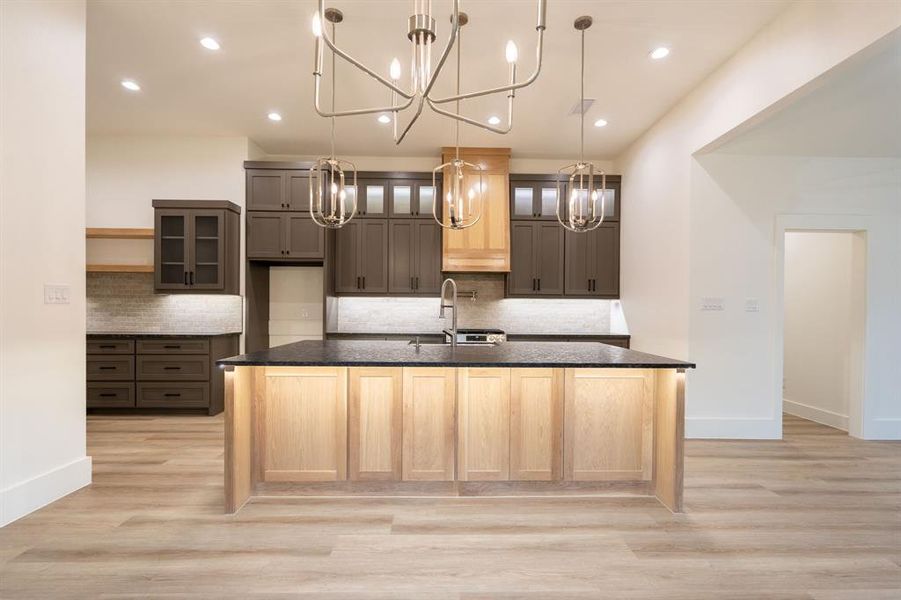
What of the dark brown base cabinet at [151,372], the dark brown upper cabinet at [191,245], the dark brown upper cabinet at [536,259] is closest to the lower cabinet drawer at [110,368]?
the dark brown base cabinet at [151,372]

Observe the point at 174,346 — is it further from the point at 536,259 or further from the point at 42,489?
the point at 536,259

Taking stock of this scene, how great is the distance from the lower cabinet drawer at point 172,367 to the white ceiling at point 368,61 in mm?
2591

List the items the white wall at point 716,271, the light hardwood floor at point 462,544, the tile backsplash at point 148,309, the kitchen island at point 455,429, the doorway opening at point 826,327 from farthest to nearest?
the tile backsplash at point 148,309 → the doorway opening at point 826,327 → the white wall at point 716,271 → the kitchen island at point 455,429 → the light hardwood floor at point 462,544

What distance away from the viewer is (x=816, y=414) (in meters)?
4.89

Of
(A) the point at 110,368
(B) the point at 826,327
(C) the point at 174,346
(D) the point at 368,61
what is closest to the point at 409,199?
(D) the point at 368,61

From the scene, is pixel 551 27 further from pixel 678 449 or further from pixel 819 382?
pixel 819 382

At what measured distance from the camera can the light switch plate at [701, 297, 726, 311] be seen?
4027 mm

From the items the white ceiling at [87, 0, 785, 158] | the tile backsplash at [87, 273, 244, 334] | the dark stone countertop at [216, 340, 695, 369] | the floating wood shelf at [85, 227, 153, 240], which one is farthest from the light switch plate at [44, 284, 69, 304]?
the floating wood shelf at [85, 227, 153, 240]

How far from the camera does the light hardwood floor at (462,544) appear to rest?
186 centimetres

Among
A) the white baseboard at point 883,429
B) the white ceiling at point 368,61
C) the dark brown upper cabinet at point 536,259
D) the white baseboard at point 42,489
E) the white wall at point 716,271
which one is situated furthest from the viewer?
the dark brown upper cabinet at point 536,259

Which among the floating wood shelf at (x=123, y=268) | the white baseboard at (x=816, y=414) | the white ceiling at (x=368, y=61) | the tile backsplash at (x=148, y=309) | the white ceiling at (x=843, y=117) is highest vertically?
the white ceiling at (x=368, y=61)

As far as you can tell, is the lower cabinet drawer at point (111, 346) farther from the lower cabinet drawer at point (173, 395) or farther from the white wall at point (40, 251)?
the white wall at point (40, 251)

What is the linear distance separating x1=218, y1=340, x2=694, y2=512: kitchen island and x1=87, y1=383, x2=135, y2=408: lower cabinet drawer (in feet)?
9.77

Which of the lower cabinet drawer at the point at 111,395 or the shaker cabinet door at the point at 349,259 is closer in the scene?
the lower cabinet drawer at the point at 111,395
